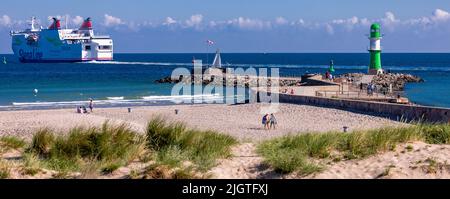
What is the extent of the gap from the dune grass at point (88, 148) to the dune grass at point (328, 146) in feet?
6.11

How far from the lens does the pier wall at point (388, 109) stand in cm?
1939

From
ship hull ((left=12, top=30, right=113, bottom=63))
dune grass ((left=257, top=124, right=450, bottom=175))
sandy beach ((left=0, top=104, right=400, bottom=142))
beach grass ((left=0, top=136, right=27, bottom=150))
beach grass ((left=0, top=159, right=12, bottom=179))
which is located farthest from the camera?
ship hull ((left=12, top=30, right=113, bottom=63))

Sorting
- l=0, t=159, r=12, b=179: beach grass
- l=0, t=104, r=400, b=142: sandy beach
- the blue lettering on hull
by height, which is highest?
the blue lettering on hull

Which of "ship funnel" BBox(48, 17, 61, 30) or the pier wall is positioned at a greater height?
"ship funnel" BBox(48, 17, 61, 30)

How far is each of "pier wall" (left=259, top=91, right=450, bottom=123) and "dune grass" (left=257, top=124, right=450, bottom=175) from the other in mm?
8485

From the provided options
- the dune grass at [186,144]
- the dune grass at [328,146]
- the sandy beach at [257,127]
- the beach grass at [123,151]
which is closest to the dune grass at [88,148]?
the beach grass at [123,151]

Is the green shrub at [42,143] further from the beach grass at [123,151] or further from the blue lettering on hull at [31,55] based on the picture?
the blue lettering on hull at [31,55]

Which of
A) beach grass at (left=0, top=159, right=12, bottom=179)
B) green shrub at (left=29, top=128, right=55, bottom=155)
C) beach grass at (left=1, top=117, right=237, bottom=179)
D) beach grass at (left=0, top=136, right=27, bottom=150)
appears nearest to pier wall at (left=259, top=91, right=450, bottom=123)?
beach grass at (left=1, top=117, right=237, bottom=179)

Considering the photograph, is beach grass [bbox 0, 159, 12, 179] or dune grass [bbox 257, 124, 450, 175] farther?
dune grass [bbox 257, 124, 450, 175]

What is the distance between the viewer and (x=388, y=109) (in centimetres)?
2170

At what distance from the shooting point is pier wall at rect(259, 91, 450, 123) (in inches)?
763

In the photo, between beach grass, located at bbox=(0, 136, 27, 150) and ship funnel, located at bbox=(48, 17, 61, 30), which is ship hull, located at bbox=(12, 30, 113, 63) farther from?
beach grass, located at bbox=(0, 136, 27, 150)

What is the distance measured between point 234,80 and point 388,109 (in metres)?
29.4
